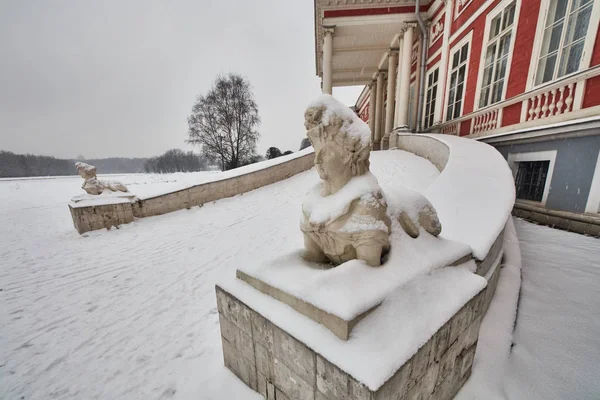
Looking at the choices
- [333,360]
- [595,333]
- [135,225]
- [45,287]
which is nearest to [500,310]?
[595,333]

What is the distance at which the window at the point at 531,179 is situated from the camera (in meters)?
4.87

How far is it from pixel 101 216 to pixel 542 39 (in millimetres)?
10974

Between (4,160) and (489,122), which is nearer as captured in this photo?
(489,122)

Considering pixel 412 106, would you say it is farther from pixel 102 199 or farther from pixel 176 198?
pixel 102 199

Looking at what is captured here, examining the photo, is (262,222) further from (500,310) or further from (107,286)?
(500,310)

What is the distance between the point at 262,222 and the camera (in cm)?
568

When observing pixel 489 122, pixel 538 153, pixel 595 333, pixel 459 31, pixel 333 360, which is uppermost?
pixel 459 31

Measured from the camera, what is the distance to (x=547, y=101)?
4.61 m

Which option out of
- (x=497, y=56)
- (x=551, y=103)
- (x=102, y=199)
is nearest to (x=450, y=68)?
(x=497, y=56)

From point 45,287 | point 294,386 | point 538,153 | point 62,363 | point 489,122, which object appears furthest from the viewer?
point 489,122

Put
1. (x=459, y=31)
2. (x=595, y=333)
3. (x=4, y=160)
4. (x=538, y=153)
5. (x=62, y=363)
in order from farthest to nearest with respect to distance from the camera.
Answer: (x=4, y=160), (x=459, y=31), (x=538, y=153), (x=62, y=363), (x=595, y=333)

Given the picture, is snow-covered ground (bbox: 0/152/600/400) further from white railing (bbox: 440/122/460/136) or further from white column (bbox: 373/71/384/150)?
white column (bbox: 373/71/384/150)

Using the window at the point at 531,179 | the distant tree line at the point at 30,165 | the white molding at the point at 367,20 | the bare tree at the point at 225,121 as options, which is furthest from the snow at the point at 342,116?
the distant tree line at the point at 30,165

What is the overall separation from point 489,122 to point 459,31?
3.98 metres
